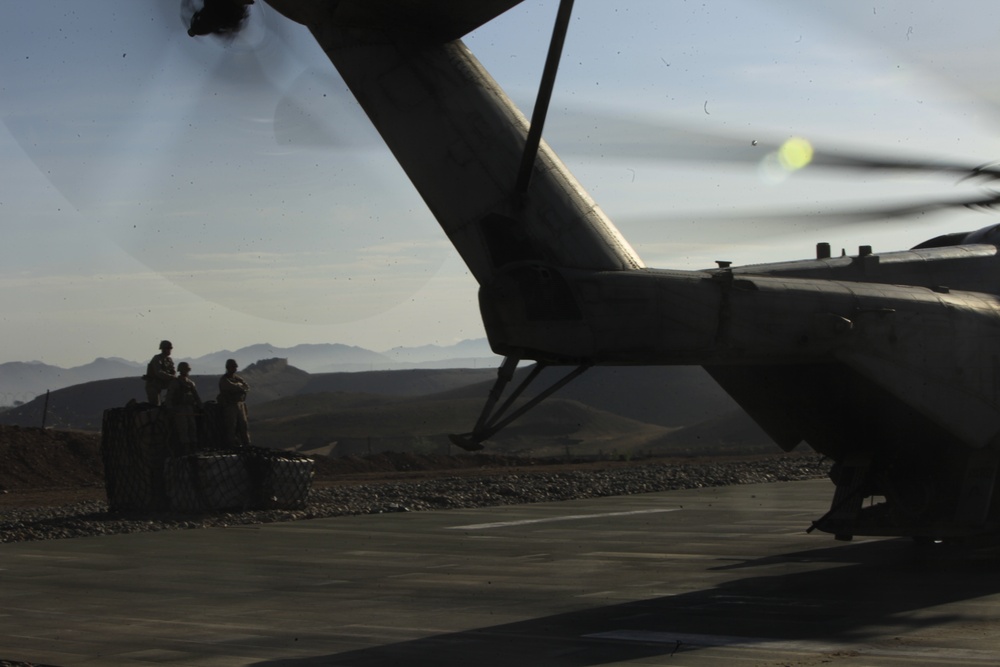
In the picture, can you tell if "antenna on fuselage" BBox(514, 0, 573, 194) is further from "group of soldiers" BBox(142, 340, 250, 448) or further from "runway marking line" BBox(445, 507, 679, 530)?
"group of soldiers" BBox(142, 340, 250, 448)

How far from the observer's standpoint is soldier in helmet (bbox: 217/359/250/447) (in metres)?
22.3

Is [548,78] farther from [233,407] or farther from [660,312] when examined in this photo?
[233,407]

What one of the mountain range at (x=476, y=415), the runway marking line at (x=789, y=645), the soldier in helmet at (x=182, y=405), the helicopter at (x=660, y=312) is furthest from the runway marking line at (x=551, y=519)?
the mountain range at (x=476, y=415)

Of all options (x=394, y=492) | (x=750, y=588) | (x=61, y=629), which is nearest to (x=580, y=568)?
(x=750, y=588)

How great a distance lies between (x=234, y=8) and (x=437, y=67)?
205 centimetres

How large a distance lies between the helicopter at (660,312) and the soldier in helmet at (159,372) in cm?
1084

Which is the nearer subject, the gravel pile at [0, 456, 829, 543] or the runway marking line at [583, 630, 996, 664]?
the runway marking line at [583, 630, 996, 664]

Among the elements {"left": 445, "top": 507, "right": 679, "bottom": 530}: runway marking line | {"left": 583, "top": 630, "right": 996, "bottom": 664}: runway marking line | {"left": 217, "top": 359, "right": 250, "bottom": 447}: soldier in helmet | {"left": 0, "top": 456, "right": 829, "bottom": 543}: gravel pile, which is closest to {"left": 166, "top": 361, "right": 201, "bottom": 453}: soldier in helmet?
{"left": 217, "top": 359, "right": 250, "bottom": 447}: soldier in helmet

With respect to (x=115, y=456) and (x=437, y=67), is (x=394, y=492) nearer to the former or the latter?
(x=115, y=456)

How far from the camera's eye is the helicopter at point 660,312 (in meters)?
11.5

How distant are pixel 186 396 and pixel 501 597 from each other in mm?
10825

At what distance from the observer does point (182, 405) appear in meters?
21.6

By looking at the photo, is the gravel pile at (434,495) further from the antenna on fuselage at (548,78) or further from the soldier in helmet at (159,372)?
the antenna on fuselage at (548,78)

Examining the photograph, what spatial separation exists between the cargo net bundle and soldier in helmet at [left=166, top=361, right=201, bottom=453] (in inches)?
2.4
